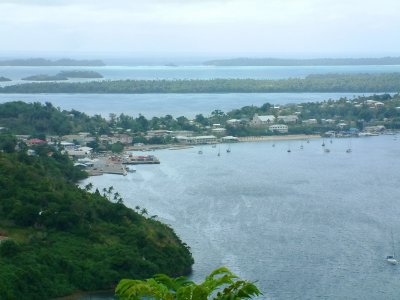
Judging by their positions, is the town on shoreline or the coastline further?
the coastline

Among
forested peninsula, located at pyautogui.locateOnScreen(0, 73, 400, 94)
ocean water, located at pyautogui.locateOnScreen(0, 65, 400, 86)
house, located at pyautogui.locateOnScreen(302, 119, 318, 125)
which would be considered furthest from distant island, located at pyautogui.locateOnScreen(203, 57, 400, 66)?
house, located at pyautogui.locateOnScreen(302, 119, 318, 125)

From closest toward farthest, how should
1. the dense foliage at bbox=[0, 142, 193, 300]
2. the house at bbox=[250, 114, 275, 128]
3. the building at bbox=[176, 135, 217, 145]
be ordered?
1. the dense foliage at bbox=[0, 142, 193, 300]
2. the building at bbox=[176, 135, 217, 145]
3. the house at bbox=[250, 114, 275, 128]

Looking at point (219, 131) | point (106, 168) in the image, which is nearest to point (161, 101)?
point (219, 131)

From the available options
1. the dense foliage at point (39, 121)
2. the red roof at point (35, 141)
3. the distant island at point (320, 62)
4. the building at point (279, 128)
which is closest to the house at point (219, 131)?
the building at point (279, 128)

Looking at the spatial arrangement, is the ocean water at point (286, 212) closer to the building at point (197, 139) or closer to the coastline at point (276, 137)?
the building at point (197, 139)

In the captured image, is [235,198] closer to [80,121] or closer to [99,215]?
[99,215]

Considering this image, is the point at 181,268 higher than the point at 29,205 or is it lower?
lower

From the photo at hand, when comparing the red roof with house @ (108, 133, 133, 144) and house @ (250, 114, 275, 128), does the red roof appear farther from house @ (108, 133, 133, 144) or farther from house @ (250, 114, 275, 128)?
house @ (250, 114, 275, 128)

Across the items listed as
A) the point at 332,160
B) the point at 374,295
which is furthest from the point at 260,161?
the point at 374,295
